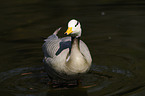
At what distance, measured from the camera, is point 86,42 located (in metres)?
10.4

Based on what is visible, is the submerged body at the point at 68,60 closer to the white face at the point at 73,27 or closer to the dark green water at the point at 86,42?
the white face at the point at 73,27

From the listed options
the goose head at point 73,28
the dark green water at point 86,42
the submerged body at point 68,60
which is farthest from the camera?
the dark green water at point 86,42

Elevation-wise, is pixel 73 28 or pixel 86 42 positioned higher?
pixel 73 28

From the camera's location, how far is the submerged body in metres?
7.04

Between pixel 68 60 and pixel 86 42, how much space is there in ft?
10.9

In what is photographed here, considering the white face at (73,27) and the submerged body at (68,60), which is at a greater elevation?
the white face at (73,27)

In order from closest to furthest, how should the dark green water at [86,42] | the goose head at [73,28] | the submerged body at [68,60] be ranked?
1. the goose head at [73,28]
2. the submerged body at [68,60]
3. the dark green water at [86,42]

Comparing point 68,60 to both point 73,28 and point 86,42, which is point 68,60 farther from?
point 86,42

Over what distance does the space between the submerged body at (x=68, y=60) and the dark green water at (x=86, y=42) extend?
456 mm

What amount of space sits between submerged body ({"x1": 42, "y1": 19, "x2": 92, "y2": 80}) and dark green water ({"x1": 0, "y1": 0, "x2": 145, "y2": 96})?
1.50 ft

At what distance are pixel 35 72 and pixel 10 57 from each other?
129 cm

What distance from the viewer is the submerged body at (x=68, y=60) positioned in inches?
277

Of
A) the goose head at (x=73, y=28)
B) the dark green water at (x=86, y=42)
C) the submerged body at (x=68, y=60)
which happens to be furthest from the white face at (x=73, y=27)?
the dark green water at (x=86, y=42)

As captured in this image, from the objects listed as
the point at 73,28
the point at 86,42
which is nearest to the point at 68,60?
the point at 73,28
